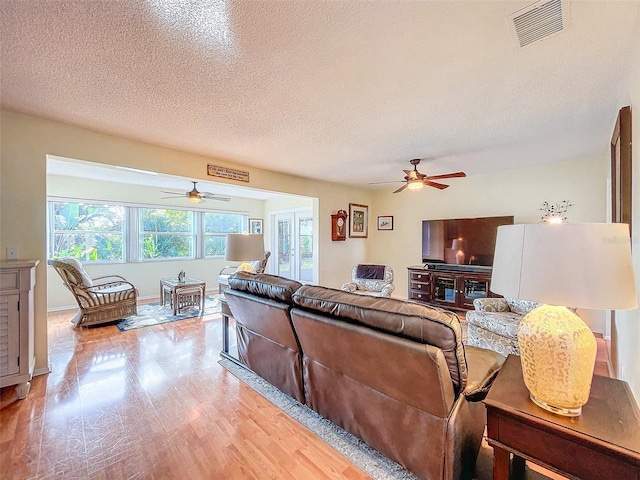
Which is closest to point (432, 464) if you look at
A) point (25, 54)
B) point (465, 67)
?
point (465, 67)

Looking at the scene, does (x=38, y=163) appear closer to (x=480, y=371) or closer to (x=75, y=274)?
(x=75, y=274)

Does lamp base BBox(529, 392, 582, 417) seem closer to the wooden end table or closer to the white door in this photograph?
the wooden end table

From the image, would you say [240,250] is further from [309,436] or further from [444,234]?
[444,234]

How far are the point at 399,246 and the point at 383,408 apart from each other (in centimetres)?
472

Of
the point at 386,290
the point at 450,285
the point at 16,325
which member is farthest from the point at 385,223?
the point at 16,325

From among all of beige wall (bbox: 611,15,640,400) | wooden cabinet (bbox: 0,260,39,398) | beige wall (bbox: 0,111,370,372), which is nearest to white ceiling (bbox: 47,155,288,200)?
beige wall (bbox: 0,111,370,372)

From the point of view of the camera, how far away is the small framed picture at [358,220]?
605 cm

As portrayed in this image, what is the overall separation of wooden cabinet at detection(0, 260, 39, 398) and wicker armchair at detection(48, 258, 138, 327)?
172 centimetres

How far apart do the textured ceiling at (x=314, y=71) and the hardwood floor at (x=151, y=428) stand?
2.39m

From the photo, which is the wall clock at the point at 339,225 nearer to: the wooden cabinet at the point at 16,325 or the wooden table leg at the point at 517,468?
the wooden cabinet at the point at 16,325

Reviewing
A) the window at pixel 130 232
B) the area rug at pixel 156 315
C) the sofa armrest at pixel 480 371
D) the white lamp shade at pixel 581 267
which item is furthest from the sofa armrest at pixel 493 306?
the window at pixel 130 232

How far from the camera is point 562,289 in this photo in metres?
0.93

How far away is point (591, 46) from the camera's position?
5.40 ft

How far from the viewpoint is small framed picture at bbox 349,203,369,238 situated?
6.05 metres
